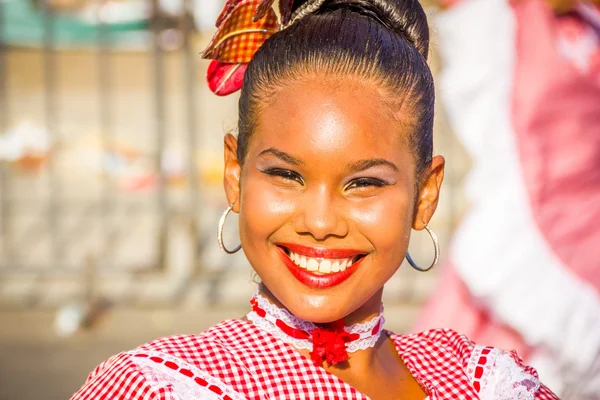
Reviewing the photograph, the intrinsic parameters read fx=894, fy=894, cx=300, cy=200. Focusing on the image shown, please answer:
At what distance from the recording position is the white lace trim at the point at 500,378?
1656 millimetres

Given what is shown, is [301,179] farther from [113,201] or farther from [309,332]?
[113,201]

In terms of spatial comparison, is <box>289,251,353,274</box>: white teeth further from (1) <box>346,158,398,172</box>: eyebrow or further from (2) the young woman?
(1) <box>346,158,398,172</box>: eyebrow

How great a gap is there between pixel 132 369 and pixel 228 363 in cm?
16

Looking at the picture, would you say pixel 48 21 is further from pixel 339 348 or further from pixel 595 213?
pixel 339 348

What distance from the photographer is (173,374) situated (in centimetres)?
139

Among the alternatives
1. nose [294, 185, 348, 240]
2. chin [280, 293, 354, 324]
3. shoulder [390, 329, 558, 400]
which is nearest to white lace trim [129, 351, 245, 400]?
chin [280, 293, 354, 324]

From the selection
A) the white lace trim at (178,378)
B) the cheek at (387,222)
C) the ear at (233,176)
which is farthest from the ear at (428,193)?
the white lace trim at (178,378)

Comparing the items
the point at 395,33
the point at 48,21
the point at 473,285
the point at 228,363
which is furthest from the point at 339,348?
the point at 48,21

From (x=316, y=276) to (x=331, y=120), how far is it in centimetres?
26

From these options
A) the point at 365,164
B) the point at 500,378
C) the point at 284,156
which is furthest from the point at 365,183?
the point at 500,378

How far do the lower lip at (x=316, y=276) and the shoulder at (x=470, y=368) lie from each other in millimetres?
348

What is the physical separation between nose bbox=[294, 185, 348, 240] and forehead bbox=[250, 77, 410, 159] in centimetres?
7

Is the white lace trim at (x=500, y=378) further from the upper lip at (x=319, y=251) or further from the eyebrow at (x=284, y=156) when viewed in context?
the eyebrow at (x=284, y=156)

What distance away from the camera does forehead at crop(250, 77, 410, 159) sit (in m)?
1.42
